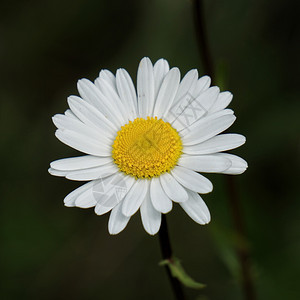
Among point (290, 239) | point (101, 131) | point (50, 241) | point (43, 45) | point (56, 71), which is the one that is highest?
point (43, 45)

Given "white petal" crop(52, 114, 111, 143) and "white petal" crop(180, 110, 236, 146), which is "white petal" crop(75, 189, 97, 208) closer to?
"white petal" crop(52, 114, 111, 143)

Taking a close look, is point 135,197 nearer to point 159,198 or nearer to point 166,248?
point 159,198

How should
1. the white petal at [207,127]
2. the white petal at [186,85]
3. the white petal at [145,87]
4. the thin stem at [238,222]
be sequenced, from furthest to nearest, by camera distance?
1. the thin stem at [238,222]
2. the white petal at [145,87]
3. the white petal at [186,85]
4. the white petal at [207,127]

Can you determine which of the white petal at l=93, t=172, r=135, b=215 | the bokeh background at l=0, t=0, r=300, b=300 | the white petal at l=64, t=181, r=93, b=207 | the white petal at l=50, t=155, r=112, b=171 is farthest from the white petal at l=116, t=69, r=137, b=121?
the bokeh background at l=0, t=0, r=300, b=300

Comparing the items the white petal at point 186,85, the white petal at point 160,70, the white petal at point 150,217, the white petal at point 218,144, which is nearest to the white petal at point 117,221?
the white petal at point 150,217

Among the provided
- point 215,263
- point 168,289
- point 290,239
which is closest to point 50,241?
point 168,289

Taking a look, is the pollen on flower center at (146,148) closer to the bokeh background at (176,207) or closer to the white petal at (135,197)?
the white petal at (135,197)

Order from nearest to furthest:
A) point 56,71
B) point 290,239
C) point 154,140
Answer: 1. point 154,140
2. point 290,239
3. point 56,71

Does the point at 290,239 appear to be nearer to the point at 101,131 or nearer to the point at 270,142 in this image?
the point at 270,142
